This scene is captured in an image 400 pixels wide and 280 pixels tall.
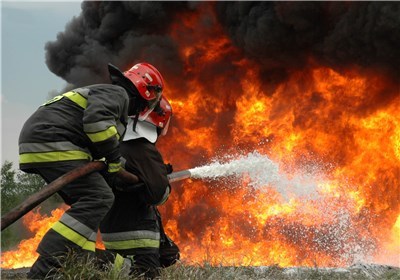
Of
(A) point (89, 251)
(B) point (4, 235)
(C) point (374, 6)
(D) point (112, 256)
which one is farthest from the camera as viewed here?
(B) point (4, 235)

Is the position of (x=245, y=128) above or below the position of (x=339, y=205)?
above

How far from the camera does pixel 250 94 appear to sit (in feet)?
40.5

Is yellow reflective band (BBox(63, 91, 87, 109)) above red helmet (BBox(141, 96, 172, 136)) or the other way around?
above

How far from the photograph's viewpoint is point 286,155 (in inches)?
443

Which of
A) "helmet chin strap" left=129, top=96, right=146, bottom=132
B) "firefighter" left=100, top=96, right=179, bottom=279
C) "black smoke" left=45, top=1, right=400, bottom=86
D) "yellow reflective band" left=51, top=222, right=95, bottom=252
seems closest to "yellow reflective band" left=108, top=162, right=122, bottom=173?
"firefighter" left=100, top=96, right=179, bottom=279

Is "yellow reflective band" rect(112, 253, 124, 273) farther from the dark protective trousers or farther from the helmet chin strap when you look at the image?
the helmet chin strap

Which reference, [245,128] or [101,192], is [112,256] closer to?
[101,192]

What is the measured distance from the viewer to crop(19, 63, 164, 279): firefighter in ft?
12.5

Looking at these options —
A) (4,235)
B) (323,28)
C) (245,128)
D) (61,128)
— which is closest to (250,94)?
(245,128)

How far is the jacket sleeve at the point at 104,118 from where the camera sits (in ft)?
12.8

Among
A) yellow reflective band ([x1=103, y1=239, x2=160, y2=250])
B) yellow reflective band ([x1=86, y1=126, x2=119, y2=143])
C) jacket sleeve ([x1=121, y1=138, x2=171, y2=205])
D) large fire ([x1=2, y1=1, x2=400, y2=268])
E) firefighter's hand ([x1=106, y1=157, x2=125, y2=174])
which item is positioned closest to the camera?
yellow reflective band ([x1=86, y1=126, x2=119, y2=143])

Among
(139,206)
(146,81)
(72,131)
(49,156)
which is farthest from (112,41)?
(49,156)

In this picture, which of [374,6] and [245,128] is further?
[245,128]

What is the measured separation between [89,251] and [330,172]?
26.3ft
